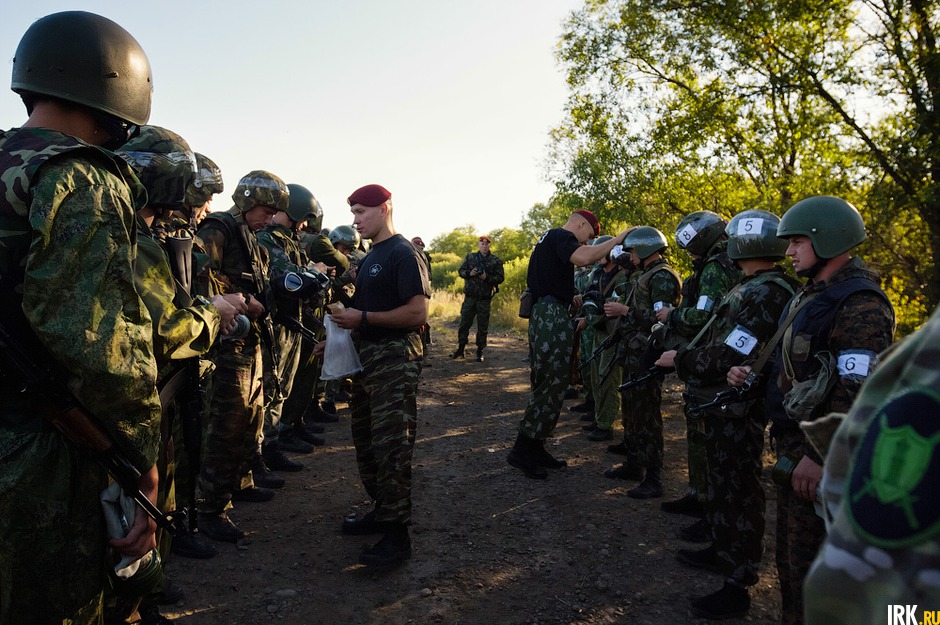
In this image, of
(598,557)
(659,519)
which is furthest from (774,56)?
(598,557)

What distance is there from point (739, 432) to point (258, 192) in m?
3.82

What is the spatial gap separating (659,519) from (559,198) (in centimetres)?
900

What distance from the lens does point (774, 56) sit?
8039 mm

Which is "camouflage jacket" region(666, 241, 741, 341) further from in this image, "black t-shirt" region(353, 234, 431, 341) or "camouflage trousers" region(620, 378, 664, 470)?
"black t-shirt" region(353, 234, 431, 341)

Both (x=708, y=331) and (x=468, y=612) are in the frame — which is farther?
(x=708, y=331)

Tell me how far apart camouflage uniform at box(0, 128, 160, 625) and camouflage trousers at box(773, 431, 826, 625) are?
2739mm

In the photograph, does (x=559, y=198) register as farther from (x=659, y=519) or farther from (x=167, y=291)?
(x=167, y=291)

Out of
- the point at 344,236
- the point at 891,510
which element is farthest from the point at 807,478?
the point at 344,236

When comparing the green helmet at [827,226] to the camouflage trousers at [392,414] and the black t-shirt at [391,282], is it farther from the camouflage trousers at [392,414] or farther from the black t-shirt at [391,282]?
the camouflage trousers at [392,414]

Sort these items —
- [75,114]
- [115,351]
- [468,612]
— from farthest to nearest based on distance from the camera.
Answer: [468,612]
[75,114]
[115,351]

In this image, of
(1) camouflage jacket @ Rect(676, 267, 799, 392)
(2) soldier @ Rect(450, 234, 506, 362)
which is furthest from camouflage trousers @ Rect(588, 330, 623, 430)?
(2) soldier @ Rect(450, 234, 506, 362)

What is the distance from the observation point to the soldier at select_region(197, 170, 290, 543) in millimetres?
4336

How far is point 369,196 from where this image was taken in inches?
162

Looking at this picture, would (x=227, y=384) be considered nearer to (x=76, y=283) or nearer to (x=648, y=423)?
(x=76, y=283)
